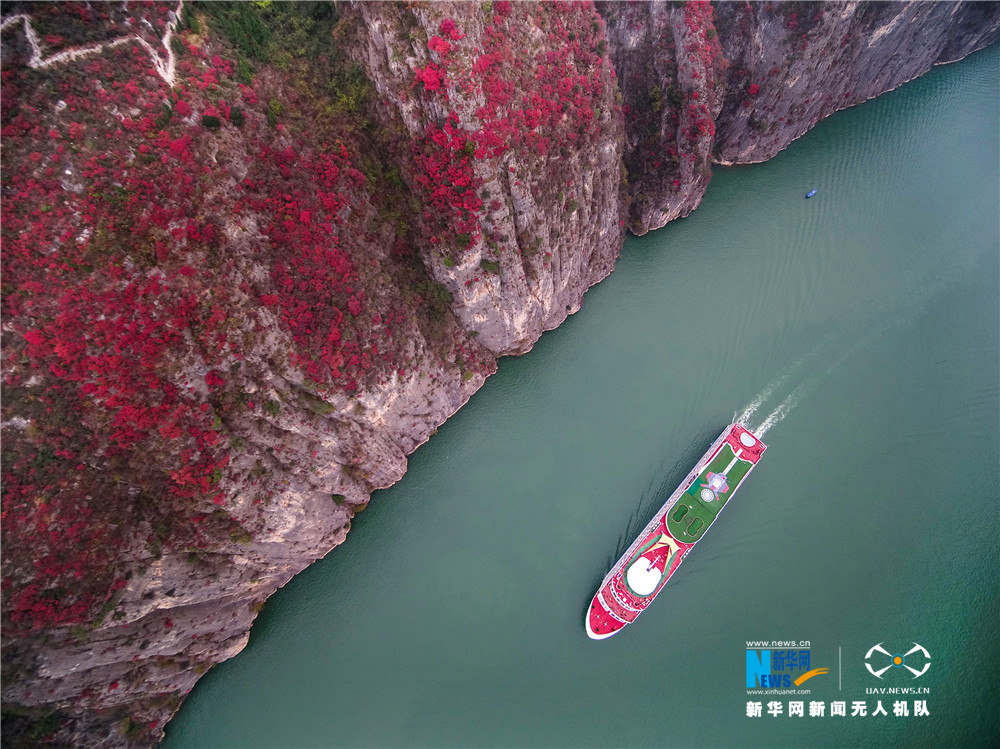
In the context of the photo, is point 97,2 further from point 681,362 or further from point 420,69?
point 681,362

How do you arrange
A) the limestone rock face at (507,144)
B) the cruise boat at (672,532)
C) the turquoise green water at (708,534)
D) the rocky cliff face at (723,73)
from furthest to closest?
the rocky cliff face at (723,73) → the cruise boat at (672,532) → the turquoise green water at (708,534) → the limestone rock face at (507,144)

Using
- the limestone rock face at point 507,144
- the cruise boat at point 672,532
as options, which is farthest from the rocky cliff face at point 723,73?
the cruise boat at point 672,532

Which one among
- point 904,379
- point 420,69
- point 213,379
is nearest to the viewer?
point 213,379

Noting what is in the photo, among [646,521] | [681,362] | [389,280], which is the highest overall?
[681,362]

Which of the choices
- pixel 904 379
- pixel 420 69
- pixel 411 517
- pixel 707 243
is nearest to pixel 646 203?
pixel 707 243

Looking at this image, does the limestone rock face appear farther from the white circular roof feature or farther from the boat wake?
the white circular roof feature

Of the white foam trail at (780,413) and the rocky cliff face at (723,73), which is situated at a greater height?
the rocky cliff face at (723,73)

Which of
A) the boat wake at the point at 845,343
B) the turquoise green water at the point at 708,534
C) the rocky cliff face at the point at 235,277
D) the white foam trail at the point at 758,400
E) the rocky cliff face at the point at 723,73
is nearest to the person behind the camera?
the rocky cliff face at the point at 235,277

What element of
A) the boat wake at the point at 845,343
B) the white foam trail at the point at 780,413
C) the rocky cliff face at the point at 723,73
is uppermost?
the rocky cliff face at the point at 723,73

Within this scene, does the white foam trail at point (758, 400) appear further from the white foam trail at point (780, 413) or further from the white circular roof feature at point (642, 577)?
the white circular roof feature at point (642, 577)
